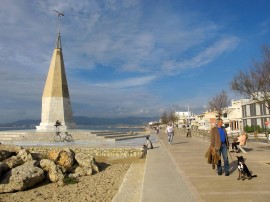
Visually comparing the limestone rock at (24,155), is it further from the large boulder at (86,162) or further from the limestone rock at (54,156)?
the large boulder at (86,162)

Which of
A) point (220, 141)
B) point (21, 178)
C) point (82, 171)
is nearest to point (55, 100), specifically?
point (82, 171)

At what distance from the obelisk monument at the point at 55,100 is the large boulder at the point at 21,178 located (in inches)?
805

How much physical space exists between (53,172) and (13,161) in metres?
2.55

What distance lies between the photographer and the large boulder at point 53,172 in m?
11.6

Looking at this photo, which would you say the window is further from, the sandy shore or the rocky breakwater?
the sandy shore

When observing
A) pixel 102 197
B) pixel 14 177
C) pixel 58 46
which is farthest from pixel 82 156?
pixel 58 46

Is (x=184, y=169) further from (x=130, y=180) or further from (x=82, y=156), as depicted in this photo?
(x=82, y=156)

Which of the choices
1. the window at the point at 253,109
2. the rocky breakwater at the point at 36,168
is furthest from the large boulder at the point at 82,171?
the window at the point at 253,109

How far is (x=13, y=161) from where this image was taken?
43.4ft

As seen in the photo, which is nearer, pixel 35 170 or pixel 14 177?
pixel 14 177

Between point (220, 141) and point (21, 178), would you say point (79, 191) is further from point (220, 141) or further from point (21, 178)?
point (220, 141)

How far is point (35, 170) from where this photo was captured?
11469 millimetres

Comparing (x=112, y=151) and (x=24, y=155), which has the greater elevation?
(x=24, y=155)

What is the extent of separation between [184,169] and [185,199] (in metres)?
3.83
